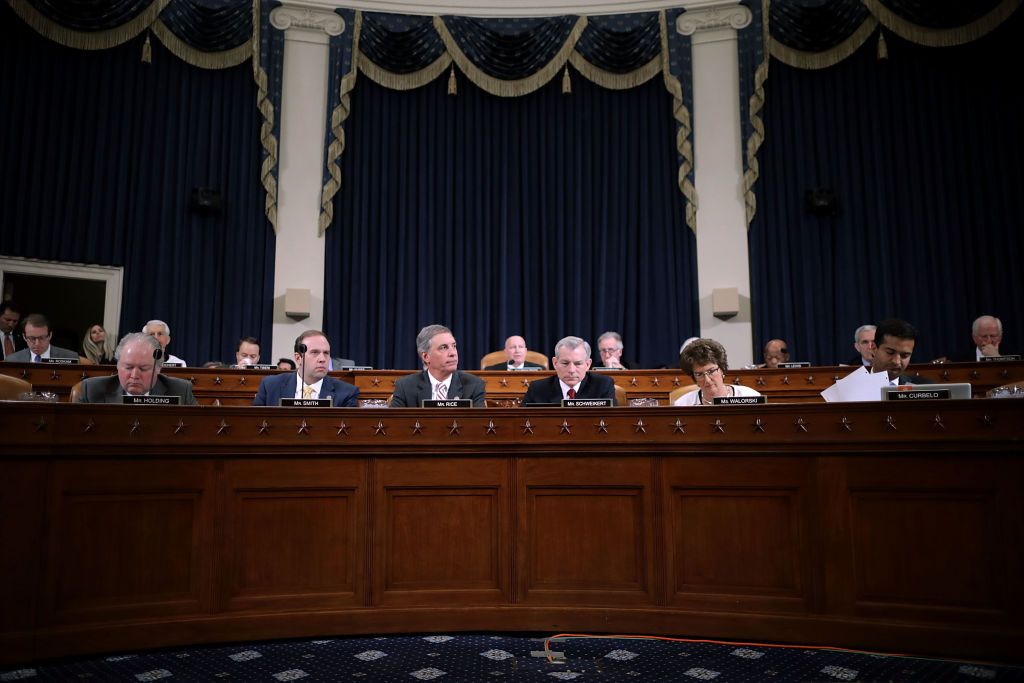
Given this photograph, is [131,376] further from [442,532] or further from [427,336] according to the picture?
[442,532]

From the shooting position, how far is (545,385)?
13.9ft

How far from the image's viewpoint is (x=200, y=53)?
28.5ft

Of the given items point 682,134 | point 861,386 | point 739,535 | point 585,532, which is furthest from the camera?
point 682,134

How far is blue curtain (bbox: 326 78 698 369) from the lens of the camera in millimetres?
8992

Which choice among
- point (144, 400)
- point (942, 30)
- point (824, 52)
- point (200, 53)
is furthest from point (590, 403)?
point (200, 53)

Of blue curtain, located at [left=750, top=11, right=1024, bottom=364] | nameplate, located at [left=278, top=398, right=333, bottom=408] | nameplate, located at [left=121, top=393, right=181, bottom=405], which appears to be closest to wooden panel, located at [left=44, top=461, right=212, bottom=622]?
nameplate, located at [left=121, top=393, right=181, bottom=405]

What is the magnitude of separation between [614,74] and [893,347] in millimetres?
6198

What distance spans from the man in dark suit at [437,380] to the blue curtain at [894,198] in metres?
5.33

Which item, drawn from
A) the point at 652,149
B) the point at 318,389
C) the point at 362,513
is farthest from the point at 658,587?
the point at 652,149

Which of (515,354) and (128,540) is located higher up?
(515,354)

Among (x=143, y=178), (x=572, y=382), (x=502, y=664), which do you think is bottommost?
(x=502, y=664)

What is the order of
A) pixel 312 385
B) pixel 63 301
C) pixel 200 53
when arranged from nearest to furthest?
pixel 312 385, pixel 63 301, pixel 200 53

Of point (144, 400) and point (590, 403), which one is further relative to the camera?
point (590, 403)

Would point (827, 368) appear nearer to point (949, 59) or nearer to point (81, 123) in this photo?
point (949, 59)
